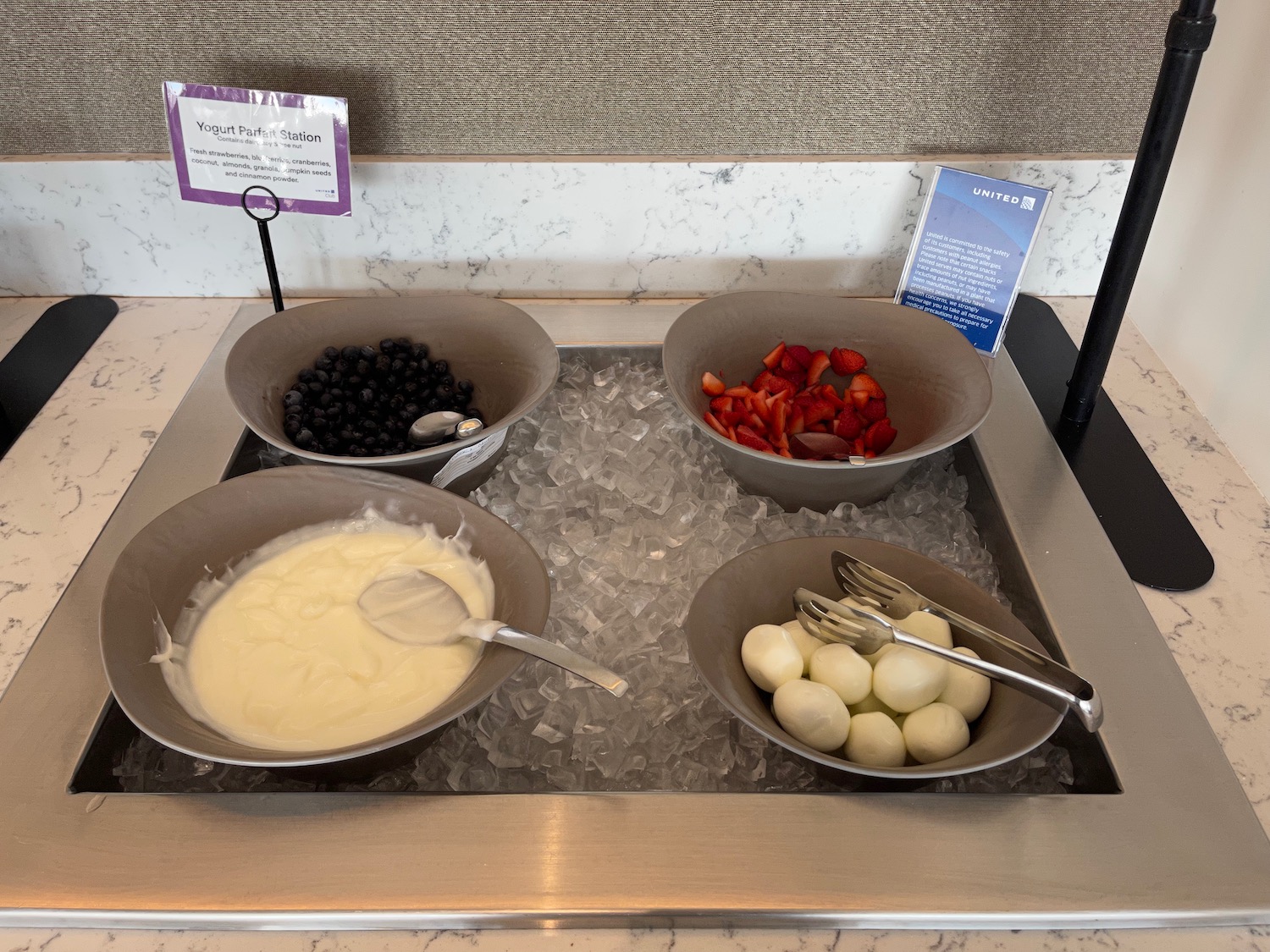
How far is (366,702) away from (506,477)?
36 centimetres

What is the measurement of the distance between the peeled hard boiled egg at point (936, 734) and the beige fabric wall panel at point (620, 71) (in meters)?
0.78

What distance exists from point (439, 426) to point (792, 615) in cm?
43

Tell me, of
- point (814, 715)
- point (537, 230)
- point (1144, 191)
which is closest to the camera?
point (814, 715)

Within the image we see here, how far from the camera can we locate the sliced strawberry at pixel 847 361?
3.48 feet

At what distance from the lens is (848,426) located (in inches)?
38.9

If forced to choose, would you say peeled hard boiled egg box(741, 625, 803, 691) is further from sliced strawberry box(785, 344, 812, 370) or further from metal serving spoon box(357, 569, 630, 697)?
sliced strawberry box(785, 344, 812, 370)

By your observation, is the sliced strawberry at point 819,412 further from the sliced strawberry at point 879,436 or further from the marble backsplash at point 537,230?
the marble backsplash at point 537,230

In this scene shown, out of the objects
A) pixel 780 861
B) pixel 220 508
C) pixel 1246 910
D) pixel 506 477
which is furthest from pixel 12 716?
pixel 1246 910

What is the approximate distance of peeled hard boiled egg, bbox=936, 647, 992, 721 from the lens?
71 centimetres

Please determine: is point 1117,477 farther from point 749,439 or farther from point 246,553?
point 246,553

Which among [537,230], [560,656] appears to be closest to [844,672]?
[560,656]

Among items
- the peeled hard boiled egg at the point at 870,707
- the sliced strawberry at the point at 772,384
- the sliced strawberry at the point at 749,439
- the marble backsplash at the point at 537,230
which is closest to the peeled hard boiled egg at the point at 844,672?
the peeled hard boiled egg at the point at 870,707

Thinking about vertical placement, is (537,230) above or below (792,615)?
above

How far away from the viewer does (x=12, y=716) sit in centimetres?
73
